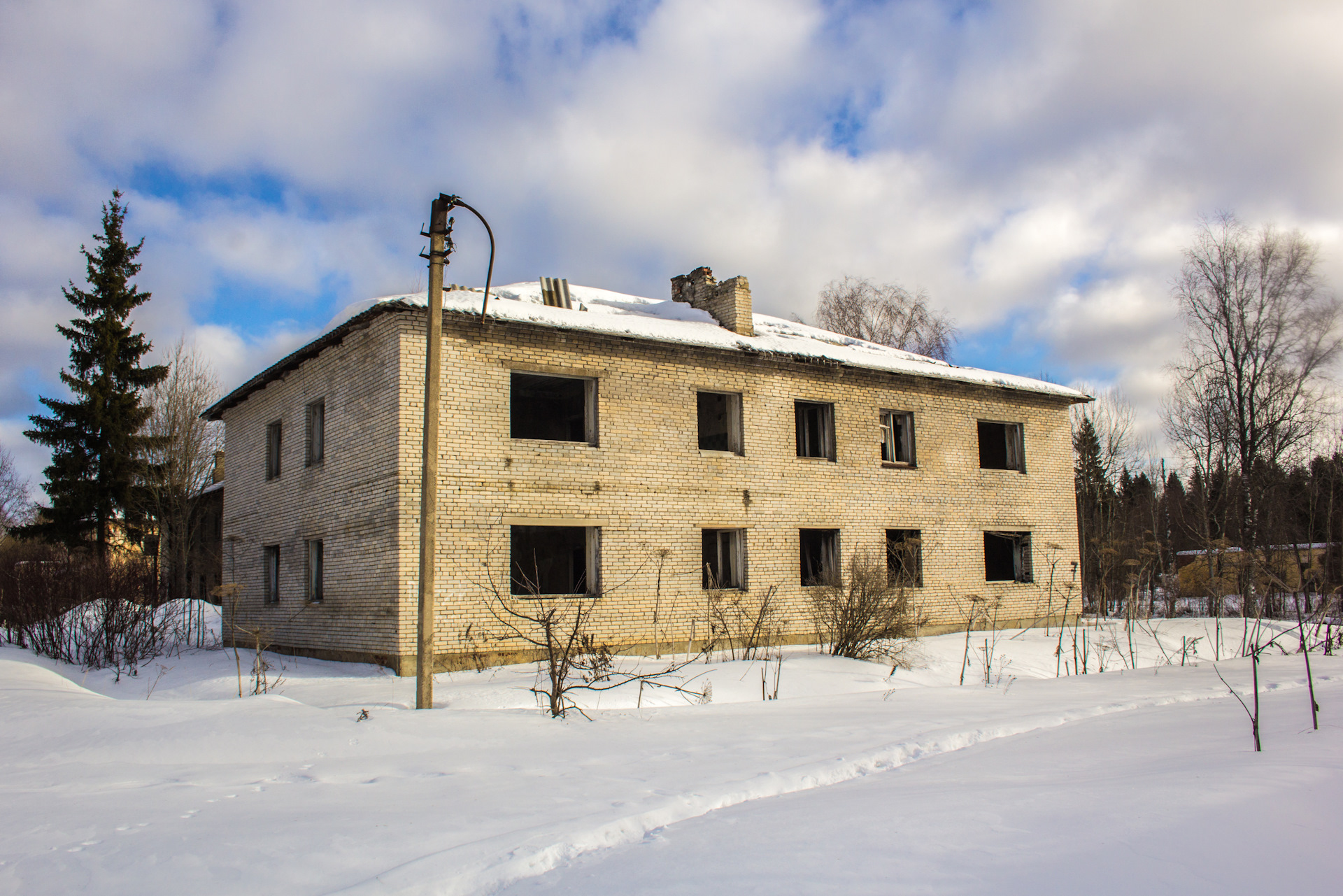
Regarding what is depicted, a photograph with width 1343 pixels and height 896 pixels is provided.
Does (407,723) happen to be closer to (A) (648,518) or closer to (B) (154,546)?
(A) (648,518)

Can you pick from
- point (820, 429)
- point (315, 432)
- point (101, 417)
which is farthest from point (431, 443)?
point (101, 417)

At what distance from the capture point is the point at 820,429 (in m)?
16.8

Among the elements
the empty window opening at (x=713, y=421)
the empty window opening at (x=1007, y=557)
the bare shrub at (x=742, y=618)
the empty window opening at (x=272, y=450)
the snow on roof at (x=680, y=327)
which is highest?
the snow on roof at (x=680, y=327)

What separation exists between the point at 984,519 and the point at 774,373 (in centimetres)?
597

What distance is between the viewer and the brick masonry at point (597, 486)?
12664 millimetres

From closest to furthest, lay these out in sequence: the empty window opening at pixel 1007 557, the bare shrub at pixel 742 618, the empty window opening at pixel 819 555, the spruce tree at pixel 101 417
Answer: the bare shrub at pixel 742 618
the empty window opening at pixel 819 555
the empty window opening at pixel 1007 557
the spruce tree at pixel 101 417

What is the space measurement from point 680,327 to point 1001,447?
10453 mm

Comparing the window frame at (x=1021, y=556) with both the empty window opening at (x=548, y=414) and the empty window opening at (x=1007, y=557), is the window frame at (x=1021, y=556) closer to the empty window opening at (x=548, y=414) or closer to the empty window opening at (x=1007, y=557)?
the empty window opening at (x=1007, y=557)

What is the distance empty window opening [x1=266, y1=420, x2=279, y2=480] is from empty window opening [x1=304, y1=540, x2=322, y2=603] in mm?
2552

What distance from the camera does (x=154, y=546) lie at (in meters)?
28.9

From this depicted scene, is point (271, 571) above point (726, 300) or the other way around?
the other way around

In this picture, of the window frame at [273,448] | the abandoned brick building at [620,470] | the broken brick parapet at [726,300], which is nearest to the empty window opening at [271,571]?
the abandoned brick building at [620,470]

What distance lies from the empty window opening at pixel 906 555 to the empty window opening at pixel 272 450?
12.0 m

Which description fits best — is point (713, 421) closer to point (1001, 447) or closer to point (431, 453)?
point (1001, 447)
